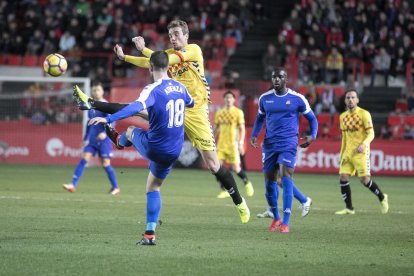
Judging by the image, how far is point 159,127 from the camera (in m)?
10.5

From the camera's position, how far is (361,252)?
1031 centimetres

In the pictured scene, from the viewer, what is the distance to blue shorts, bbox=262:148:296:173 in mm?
13125

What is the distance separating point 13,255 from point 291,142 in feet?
17.1

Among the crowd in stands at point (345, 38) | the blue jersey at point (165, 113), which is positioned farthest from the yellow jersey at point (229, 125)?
the blue jersey at point (165, 113)

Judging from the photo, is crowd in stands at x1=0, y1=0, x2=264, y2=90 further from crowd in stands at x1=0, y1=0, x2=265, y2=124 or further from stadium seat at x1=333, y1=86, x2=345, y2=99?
stadium seat at x1=333, y1=86, x2=345, y2=99

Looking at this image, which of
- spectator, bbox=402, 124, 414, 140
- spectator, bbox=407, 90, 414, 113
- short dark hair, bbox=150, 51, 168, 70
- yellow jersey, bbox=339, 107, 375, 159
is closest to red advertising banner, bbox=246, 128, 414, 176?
spectator, bbox=402, 124, 414, 140

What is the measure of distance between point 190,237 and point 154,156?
1.42 m

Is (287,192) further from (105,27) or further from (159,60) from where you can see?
(105,27)

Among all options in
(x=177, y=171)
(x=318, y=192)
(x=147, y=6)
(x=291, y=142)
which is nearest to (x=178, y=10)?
(x=147, y=6)

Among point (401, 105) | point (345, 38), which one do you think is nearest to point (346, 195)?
point (401, 105)

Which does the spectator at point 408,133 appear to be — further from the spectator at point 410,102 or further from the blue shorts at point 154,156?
the blue shorts at point 154,156

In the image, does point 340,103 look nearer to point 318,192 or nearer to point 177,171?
point 177,171

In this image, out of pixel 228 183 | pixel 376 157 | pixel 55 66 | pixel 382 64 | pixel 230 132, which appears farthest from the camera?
pixel 382 64

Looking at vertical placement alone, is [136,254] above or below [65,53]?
below
